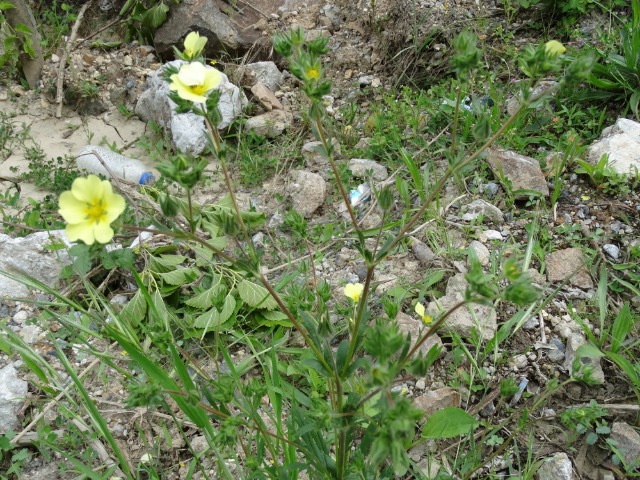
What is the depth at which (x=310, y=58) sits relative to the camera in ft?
4.41

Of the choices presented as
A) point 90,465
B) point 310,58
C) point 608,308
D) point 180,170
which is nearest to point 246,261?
point 180,170

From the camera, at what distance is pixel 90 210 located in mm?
1236

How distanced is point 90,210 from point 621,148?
96.2 inches

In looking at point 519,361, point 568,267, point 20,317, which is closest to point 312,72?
point 519,361

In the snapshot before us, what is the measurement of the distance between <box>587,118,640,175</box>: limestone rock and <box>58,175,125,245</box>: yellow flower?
2.32m

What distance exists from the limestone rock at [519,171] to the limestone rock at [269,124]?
1.38 metres

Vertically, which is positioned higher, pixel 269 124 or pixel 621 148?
pixel 621 148

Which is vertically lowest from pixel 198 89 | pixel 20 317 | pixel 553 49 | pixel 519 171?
pixel 20 317

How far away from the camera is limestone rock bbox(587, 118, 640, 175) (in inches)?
106

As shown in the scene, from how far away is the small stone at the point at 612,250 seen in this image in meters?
2.43

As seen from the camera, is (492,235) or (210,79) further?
(492,235)

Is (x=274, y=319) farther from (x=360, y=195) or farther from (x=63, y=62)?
(x=63, y=62)

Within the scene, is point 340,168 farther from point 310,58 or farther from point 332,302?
point 310,58

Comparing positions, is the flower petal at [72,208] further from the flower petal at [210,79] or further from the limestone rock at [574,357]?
the limestone rock at [574,357]
